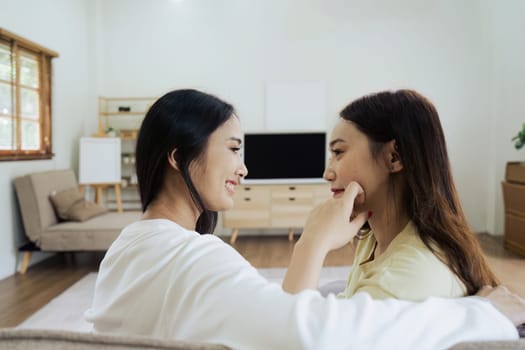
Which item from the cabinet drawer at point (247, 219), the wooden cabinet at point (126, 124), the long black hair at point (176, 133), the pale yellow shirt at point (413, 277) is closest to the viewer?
the pale yellow shirt at point (413, 277)

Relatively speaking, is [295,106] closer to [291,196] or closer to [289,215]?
[291,196]

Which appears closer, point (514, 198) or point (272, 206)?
point (514, 198)

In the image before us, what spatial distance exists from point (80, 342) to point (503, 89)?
6.03m

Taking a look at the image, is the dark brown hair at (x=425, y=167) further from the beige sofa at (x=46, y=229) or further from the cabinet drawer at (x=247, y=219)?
the cabinet drawer at (x=247, y=219)

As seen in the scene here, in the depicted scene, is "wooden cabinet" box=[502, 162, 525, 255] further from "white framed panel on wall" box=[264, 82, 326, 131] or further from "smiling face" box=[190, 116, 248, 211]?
"smiling face" box=[190, 116, 248, 211]

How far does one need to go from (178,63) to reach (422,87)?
134 inches

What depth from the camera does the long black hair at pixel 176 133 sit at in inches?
33.6

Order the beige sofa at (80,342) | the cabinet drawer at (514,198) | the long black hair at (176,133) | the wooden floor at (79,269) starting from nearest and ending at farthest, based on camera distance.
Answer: the beige sofa at (80,342), the long black hair at (176,133), the wooden floor at (79,269), the cabinet drawer at (514,198)

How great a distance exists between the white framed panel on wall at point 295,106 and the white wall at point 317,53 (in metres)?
0.09

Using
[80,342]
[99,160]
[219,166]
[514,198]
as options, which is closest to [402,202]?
[219,166]

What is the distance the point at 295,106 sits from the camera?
558cm

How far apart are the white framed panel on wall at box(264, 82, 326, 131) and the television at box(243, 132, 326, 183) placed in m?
0.31

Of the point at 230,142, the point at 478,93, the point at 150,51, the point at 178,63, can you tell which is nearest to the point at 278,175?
the point at 178,63

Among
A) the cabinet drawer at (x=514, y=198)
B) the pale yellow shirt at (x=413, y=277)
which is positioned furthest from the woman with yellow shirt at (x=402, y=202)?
the cabinet drawer at (x=514, y=198)
